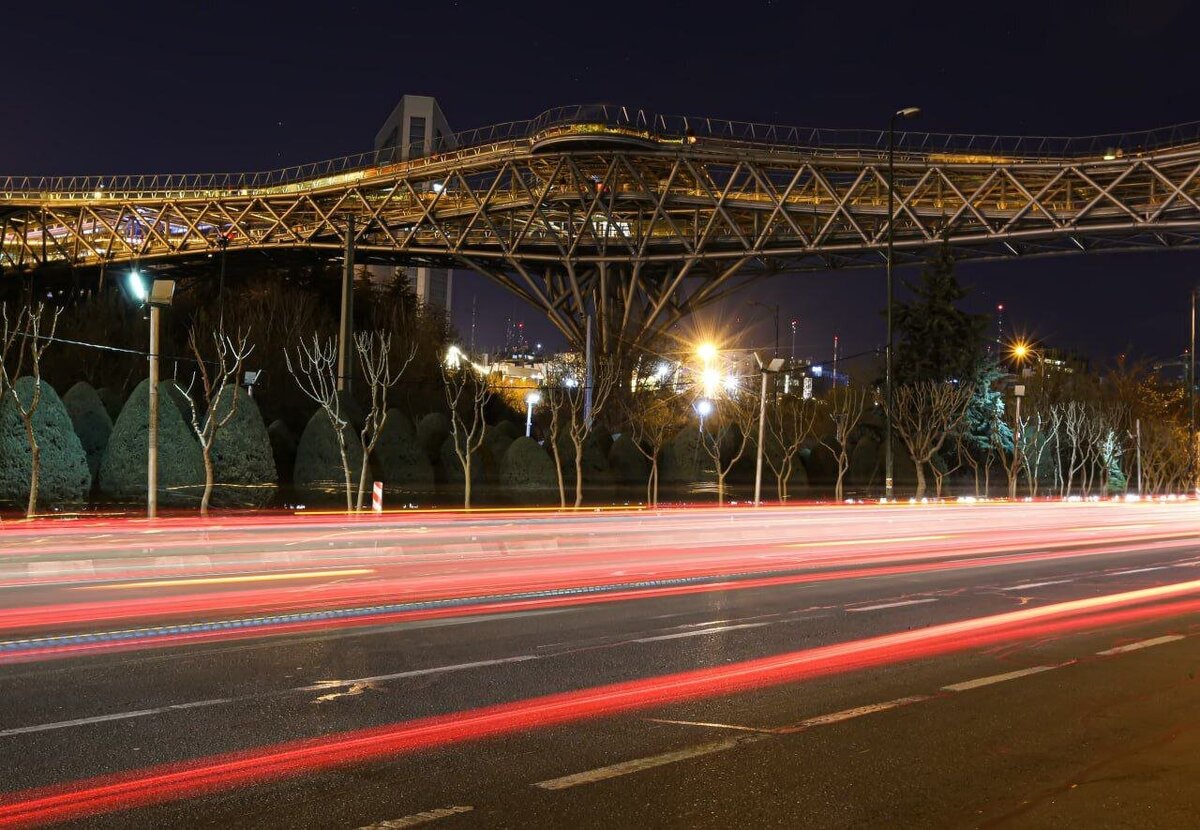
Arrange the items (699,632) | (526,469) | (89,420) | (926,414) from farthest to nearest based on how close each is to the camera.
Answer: (926,414)
(526,469)
(89,420)
(699,632)

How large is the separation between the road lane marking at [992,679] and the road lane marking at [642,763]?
2398mm

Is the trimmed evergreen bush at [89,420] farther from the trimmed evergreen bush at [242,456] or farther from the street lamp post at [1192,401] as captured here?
the street lamp post at [1192,401]

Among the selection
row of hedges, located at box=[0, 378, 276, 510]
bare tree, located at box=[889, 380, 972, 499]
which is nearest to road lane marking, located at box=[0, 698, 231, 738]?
row of hedges, located at box=[0, 378, 276, 510]

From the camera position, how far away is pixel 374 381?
33188 mm

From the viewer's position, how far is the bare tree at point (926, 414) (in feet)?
163

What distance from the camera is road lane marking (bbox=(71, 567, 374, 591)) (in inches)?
544

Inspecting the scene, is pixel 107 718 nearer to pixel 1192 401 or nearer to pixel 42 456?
pixel 42 456

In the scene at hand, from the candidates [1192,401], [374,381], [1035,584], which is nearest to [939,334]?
[1192,401]

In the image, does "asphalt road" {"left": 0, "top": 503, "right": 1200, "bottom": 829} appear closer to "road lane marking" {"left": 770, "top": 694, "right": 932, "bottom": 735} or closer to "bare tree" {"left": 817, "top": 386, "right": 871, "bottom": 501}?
"road lane marking" {"left": 770, "top": 694, "right": 932, "bottom": 735}


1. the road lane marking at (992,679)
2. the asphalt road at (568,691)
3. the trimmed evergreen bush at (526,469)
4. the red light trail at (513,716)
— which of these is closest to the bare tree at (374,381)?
the trimmed evergreen bush at (526,469)

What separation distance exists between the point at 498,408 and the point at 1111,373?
41226mm

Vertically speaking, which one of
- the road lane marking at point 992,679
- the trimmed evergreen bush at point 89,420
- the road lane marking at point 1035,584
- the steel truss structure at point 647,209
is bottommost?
the road lane marking at point 992,679

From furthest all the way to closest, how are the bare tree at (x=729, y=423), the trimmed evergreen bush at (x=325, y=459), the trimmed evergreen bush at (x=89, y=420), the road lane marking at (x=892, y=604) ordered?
the bare tree at (x=729, y=423) → the trimmed evergreen bush at (x=325, y=459) → the trimmed evergreen bush at (x=89, y=420) → the road lane marking at (x=892, y=604)

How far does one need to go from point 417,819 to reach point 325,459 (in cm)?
3023
